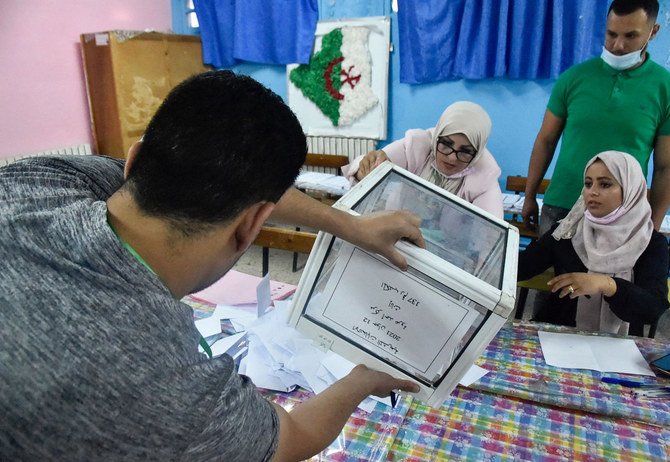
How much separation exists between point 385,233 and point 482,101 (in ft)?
10.8

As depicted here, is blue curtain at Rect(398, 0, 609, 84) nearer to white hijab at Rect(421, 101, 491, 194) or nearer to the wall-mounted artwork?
the wall-mounted artwork

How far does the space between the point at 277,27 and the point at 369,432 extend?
403 centimetres

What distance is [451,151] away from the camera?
1.79 m

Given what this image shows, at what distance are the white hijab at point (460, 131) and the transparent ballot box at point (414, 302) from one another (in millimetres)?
885

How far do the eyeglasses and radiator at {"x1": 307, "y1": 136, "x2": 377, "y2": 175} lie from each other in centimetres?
244

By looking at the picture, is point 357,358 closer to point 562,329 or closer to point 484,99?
point 562,329

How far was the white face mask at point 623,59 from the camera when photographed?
2.00m

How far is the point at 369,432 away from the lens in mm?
974

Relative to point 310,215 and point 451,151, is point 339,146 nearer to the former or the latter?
point 451,151

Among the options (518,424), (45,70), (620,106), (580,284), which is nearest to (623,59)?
(620,106)

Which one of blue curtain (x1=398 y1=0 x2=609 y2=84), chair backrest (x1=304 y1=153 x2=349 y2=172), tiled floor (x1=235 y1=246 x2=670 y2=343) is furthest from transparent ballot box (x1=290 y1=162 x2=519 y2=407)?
chair backrest (x1=304 y1=153 x2=349 y2=172)

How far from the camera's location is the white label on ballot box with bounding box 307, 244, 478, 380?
0.82 m

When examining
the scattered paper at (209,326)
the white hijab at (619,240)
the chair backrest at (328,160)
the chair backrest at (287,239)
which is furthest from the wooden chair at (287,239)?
the chair backrest at (328,160)

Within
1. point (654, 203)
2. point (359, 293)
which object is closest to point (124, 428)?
point (359, 293)
